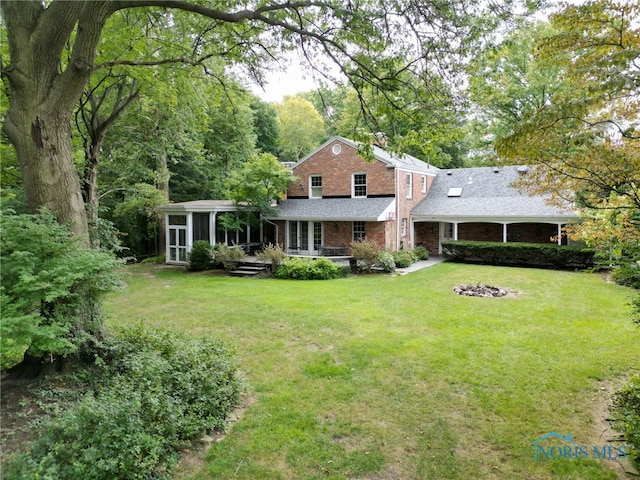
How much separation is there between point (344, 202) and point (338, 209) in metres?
0.78

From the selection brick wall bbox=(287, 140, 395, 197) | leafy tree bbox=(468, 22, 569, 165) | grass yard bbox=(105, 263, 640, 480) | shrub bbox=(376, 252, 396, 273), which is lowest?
grass yard bbox=(105, 263, 640, 480)

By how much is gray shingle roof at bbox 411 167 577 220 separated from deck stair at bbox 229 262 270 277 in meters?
9.09

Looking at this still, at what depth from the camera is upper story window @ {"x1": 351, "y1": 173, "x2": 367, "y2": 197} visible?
66.6 feet

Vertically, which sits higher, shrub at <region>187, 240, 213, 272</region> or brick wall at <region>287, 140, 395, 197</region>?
brick wall at <region>287, 140, 395, 197</region>

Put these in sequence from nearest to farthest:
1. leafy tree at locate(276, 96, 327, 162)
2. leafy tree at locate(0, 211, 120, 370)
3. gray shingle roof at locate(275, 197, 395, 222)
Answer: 1. leafy tree at locate(0, 211, 120, 370)
2. gray shingle roof at locate(275, 197, 395, 222)
3. leafy tree at locate(276, 96, 327, 162)

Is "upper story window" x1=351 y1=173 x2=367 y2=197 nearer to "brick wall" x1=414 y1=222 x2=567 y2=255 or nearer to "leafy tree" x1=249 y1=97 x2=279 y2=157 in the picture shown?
"brick wall" x1=414 y1=222 x2=567 y2=255

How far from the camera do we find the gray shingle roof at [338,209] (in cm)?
1865

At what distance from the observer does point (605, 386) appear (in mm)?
5957

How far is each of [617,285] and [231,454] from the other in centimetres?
1430

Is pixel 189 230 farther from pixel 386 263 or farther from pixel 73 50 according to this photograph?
pixel 73 50

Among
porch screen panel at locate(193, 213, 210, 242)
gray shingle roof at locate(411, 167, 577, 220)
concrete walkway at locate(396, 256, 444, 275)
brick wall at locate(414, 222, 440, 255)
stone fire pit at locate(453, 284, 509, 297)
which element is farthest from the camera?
brick wall at locate(414, 222, 440, 255)

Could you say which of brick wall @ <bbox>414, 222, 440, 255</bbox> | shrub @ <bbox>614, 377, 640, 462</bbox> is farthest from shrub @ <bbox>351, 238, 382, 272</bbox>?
shrub @ <bbox>614, 377, 640, 462</bbox>

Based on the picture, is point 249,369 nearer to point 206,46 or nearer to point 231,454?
point 231,454

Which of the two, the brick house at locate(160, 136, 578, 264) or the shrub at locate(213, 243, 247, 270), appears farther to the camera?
the brick house at locate(160, 136, 578, 264)
